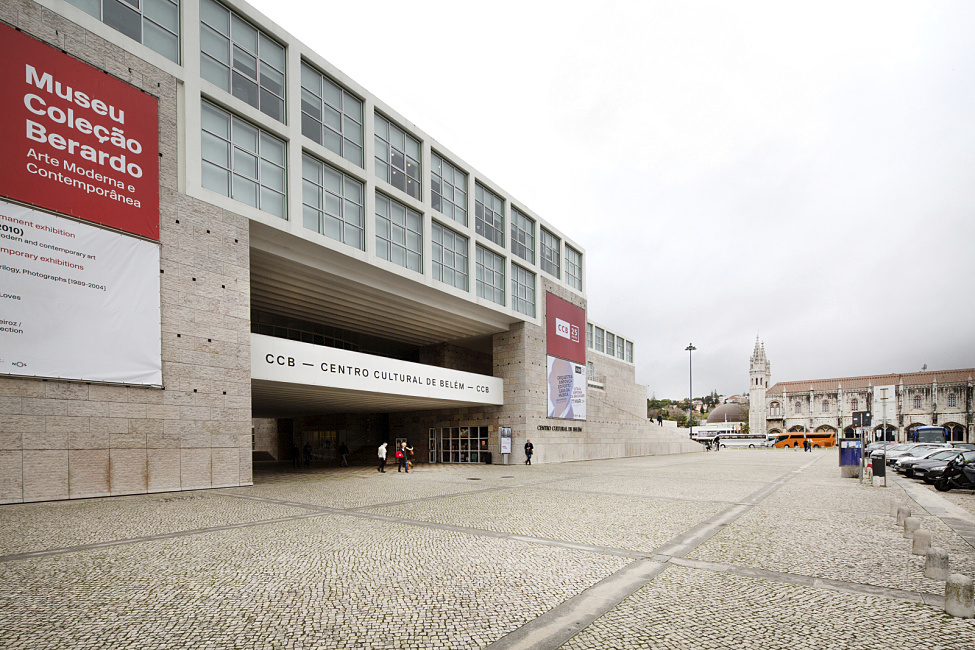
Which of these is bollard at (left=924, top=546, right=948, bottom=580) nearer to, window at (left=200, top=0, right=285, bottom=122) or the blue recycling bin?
the blue recycling bin

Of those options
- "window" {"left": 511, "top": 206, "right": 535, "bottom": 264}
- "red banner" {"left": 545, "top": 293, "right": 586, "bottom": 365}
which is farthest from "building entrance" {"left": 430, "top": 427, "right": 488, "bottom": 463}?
"window" {"left": 511, "top": 206, "right": 535, "bottom": 264}

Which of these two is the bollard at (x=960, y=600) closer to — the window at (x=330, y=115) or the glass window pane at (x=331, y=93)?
the window at (x=330, y=115)

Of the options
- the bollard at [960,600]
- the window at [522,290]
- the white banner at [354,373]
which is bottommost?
the bollard at [960,600]

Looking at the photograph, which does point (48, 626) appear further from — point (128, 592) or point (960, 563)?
point (960, 563)

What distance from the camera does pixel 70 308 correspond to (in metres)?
13.9

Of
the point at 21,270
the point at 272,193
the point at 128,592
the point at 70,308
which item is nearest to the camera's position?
the point at 128,592

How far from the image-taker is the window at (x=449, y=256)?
27.5 metres

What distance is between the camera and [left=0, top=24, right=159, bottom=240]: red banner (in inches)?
522

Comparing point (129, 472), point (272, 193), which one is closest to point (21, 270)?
point (129, 472)

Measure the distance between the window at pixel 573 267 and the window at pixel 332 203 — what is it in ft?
65.6

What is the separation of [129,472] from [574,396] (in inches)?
1054

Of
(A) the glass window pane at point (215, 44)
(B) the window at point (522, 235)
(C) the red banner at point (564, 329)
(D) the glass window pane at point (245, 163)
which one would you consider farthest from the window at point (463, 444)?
(A) the glass window pane at point (215, 44)

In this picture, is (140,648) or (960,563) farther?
(960,563)

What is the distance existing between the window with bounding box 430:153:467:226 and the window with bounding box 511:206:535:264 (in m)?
4.92
